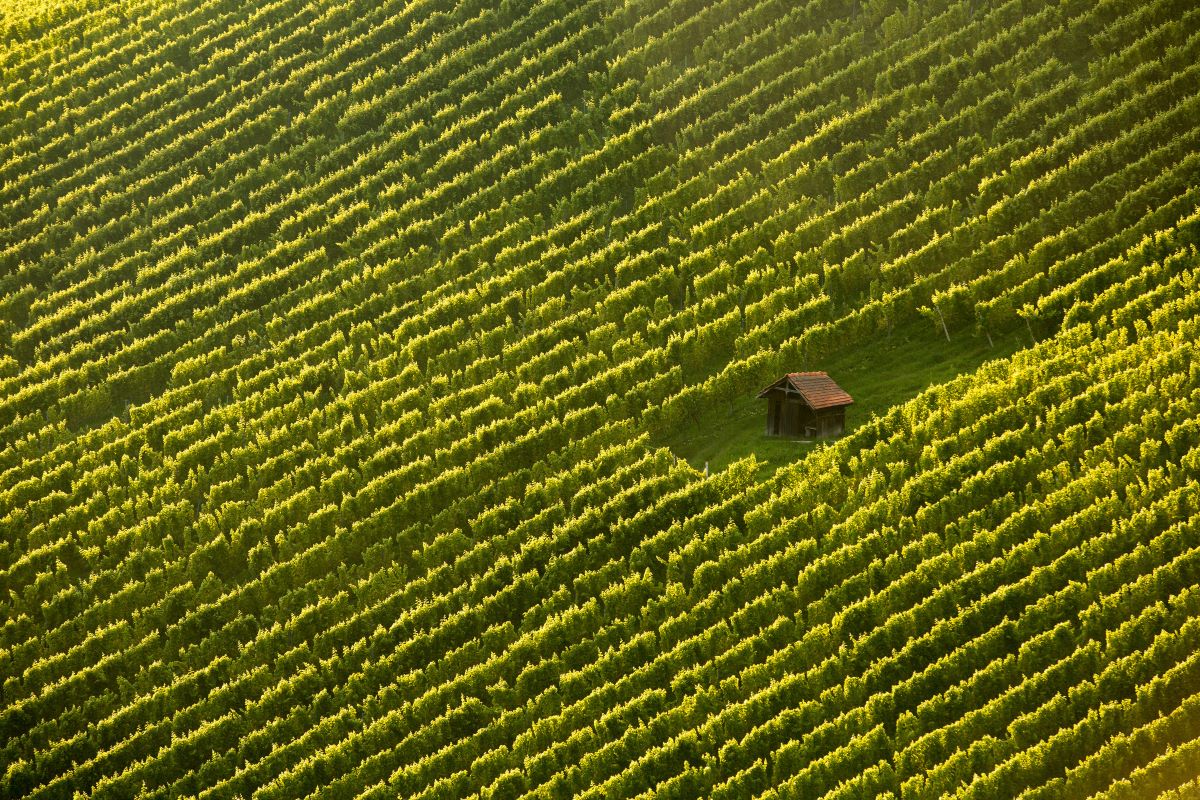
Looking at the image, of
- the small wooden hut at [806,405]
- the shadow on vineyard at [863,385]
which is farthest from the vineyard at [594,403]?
the small wooden hut at [806,405]

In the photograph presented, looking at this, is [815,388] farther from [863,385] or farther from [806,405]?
[863,385]

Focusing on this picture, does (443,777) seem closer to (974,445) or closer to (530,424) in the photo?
→ (530,424)

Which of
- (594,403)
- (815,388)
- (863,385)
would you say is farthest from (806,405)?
(594,403)

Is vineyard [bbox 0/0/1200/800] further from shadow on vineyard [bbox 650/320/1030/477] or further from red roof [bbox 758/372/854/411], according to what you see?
red roof [bbox 758/372/854/411]

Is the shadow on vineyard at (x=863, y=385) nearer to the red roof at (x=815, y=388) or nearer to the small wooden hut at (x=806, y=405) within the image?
the small wooden hut at (x=806, y=405)

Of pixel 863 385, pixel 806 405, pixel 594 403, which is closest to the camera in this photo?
pixel 806 405

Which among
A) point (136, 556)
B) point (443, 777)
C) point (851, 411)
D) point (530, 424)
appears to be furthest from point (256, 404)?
point (851, 411)
